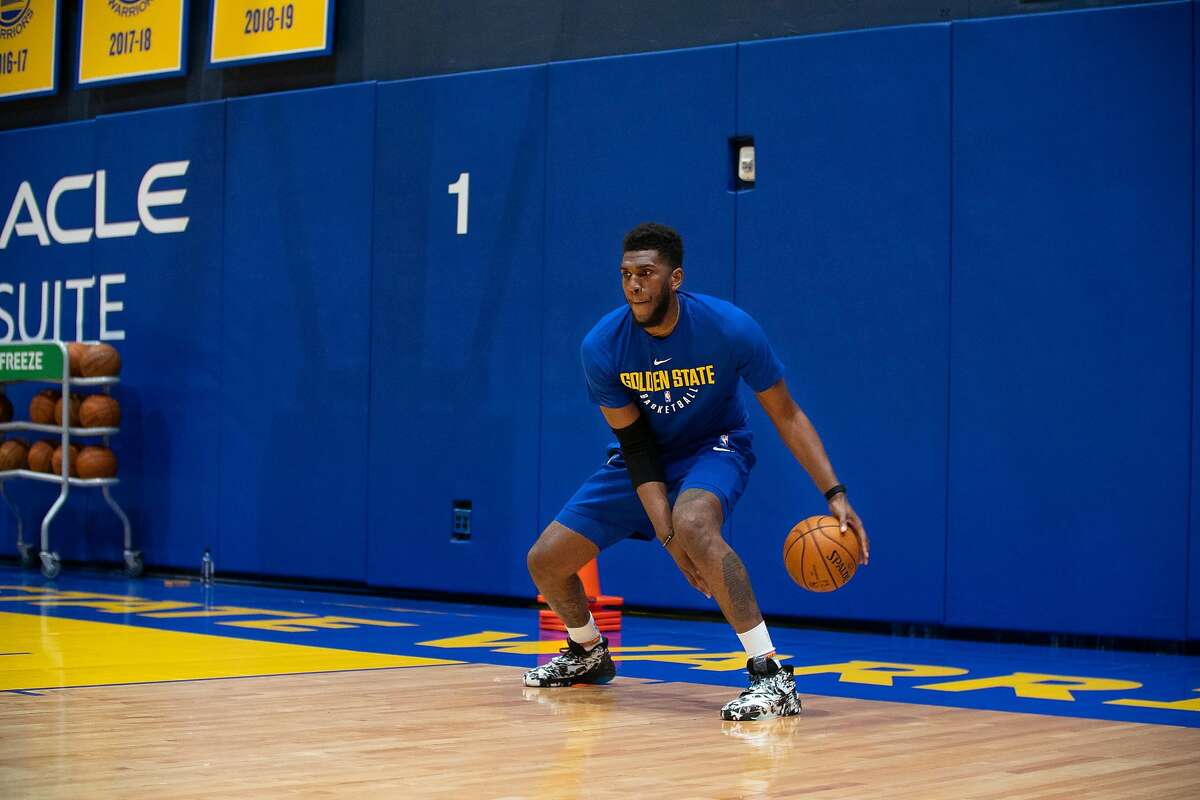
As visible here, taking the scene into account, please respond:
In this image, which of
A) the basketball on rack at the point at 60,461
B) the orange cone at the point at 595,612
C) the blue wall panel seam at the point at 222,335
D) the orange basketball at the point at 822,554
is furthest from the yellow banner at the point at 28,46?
the orange basketball at the point at 822,554

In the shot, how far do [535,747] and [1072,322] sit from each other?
4.46m

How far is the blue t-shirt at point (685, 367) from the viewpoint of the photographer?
18.3 ft

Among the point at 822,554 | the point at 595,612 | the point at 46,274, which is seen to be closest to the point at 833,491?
the point at 822,554

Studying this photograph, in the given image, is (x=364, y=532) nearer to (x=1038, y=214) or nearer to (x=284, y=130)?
(x=284, y=130)

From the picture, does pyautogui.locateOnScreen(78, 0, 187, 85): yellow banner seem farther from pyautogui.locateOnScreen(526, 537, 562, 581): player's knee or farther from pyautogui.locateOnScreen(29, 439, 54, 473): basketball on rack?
pyautogui.locateOnScreen(526, 537, 562, 581): player's knee

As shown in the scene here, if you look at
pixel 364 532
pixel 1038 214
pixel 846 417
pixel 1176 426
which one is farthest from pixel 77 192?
pixel 1176 426

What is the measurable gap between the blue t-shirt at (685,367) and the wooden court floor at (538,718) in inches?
38.3

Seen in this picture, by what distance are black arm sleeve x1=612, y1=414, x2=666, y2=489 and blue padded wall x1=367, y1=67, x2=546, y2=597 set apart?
4143 millimetres

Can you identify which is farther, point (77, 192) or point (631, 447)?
point (77, 192)

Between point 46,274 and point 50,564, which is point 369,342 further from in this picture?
point 46,274

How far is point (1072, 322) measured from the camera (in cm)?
811

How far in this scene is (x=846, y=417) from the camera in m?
8.77

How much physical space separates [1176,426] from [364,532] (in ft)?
16.7

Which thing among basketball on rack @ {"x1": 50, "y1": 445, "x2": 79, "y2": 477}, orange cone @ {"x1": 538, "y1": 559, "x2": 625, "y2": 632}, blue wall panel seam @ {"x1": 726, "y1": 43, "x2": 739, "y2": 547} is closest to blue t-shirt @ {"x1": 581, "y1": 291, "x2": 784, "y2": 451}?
orange cone @ {"x1": 538, "y1": 559, "x2": 625, "y2": 632}
